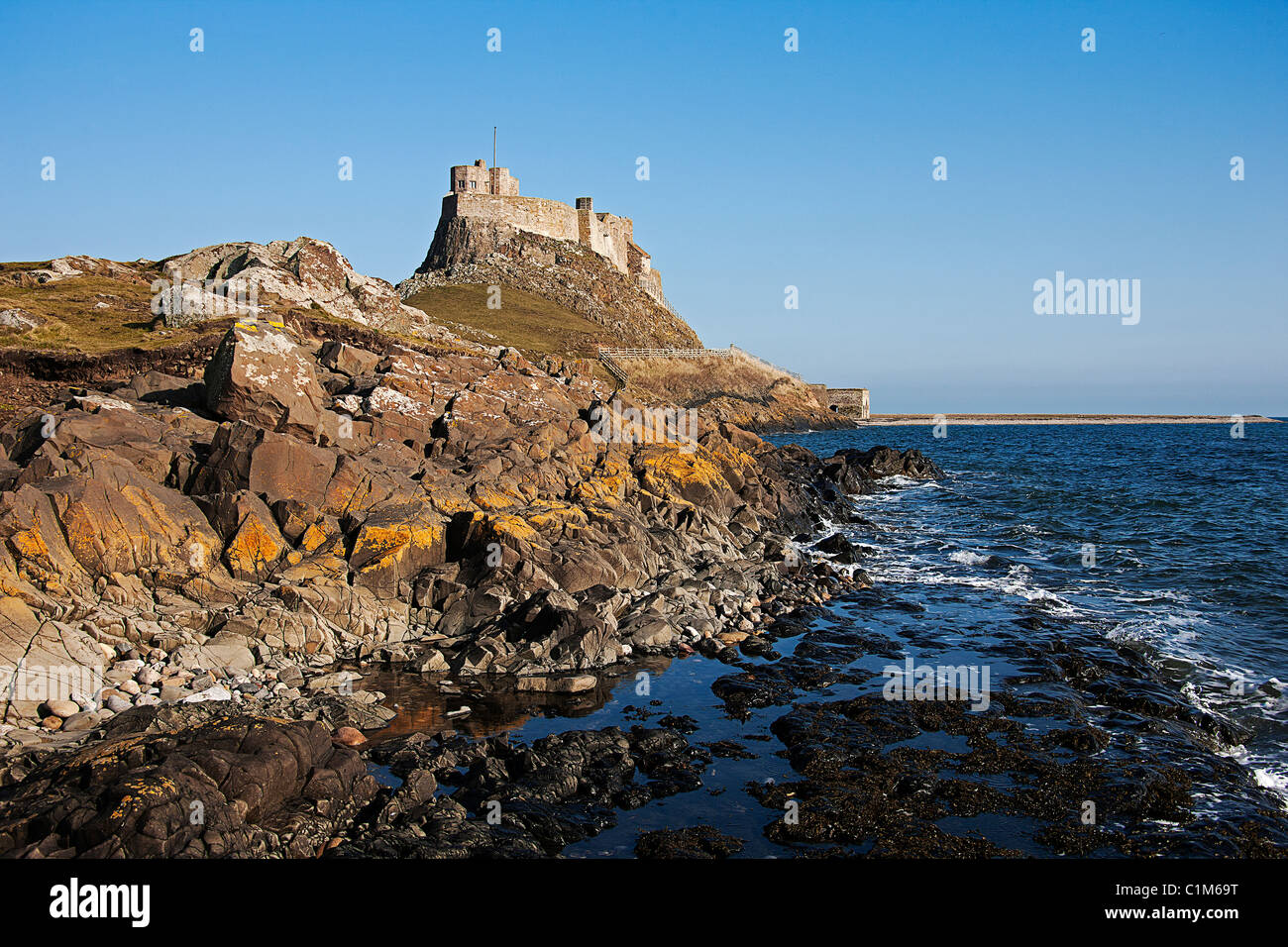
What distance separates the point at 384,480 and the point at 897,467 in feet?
178

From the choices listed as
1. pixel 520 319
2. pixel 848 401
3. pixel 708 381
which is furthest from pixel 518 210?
pixel 848 401

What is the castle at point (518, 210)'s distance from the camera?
12644 centimetres

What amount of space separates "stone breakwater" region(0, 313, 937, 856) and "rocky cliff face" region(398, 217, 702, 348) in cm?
8405

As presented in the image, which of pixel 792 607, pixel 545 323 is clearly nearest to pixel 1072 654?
pixel 792 607

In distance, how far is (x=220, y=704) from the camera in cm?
1570

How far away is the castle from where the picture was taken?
126438mm

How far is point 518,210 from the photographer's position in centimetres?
12825

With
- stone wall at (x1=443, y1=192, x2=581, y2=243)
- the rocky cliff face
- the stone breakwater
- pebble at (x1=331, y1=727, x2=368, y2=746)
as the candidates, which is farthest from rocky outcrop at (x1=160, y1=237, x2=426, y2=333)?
stone wall at (x1=443, y1=192, x2=581, y2=243)

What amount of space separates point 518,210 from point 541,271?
12.3 m

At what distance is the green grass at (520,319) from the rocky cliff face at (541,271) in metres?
3.73

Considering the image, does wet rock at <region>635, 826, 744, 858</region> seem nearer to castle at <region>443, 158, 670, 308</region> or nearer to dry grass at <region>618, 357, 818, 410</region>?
dry grass at <region>618, 357, 818, 410</region>
